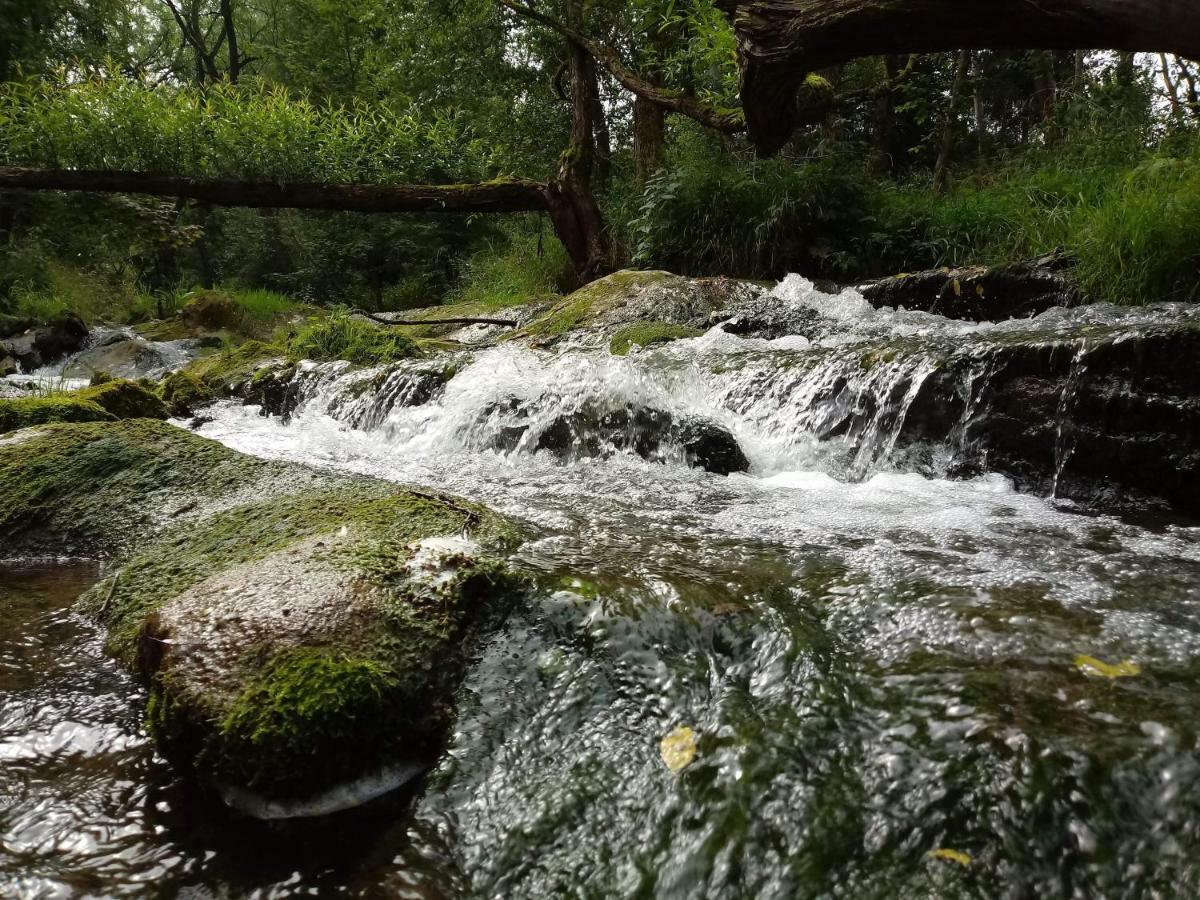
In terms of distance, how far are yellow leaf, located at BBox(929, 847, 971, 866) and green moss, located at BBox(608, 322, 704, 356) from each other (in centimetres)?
479

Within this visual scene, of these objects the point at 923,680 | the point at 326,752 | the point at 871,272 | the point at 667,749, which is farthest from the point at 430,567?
the point at 871,272

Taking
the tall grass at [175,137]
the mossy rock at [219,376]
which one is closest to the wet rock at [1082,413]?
the mossy rock at [219,376]

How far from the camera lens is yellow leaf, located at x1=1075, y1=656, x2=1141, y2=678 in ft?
5.00

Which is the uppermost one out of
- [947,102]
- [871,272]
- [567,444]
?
[947,102]

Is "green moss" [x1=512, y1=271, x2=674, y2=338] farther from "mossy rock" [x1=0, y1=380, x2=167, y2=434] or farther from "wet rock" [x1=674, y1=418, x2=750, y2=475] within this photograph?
"mossy rock" [x1=0, y1=380, x2=167, y2=434]

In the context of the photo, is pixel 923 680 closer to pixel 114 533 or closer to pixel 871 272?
pixel 114 533

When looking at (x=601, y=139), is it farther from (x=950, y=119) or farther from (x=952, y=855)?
(x=952, y=855)

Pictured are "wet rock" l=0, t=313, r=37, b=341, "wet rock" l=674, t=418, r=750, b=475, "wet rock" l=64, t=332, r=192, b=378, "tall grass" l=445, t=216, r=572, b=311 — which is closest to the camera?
"wet rock" l=674, t=418, r=750, b=475

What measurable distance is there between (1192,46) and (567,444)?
3.31 m

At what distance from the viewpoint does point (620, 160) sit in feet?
41.1

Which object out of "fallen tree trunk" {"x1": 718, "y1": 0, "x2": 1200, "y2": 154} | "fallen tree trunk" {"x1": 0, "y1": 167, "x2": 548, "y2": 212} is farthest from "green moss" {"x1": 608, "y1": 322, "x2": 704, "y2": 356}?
"fallen tree trunk" {"x1": 0, "y1": 167, "x2": 548, "y2": 212}

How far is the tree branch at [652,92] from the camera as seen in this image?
8.38 meters

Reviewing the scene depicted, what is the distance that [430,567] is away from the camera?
76.9 inches

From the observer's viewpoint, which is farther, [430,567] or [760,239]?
[760,239]
